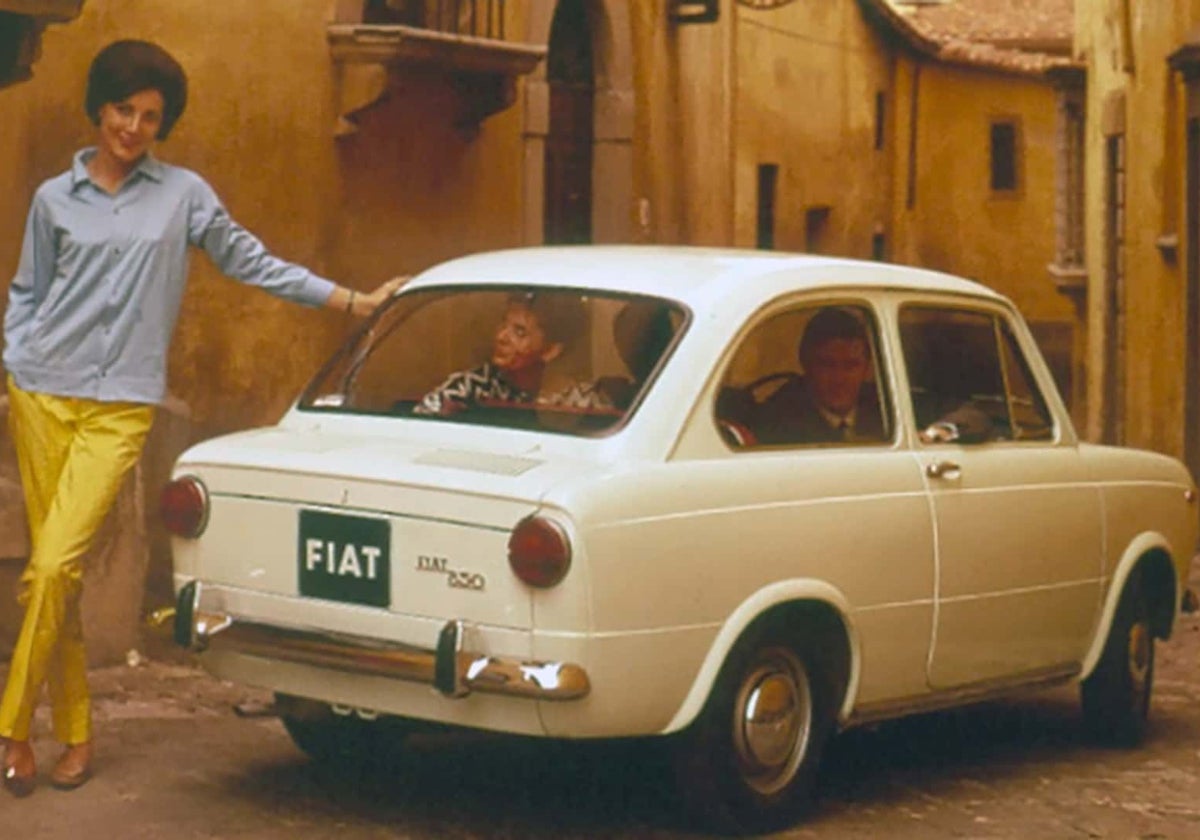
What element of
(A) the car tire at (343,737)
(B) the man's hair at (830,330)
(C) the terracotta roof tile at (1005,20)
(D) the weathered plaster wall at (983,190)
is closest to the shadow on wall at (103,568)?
(A) the car tire at (343,737)

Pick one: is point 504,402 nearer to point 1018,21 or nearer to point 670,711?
point 670,711

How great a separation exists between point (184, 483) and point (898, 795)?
215 cm

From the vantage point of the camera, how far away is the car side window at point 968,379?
8.33 meters

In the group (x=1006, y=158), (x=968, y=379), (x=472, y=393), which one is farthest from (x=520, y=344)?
(x=1006, y=158)

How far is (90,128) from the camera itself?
12547mm

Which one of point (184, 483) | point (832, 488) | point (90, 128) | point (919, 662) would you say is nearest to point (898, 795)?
point (919, 662)

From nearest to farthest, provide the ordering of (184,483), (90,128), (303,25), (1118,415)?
(184,483) → (90,128) → (303,25) → (1118,415)

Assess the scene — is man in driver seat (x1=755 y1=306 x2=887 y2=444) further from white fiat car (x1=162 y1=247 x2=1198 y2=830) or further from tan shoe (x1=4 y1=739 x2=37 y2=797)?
tan shoe (x1=4 y1=739 x2=37 y2=797)

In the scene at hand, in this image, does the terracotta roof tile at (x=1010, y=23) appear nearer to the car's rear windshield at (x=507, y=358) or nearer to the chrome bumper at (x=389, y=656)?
the car's rear windshield at (x=507, y=358)

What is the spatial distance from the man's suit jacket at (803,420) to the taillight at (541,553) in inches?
42.2

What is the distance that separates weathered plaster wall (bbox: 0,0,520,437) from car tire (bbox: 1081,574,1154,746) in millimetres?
4869

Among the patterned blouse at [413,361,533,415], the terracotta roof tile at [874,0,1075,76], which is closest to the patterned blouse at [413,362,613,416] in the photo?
the patterned blouse at [413,361,533,415]

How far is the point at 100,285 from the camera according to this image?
8.01 metres

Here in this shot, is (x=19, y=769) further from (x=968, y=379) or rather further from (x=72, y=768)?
(x=968, y=379)
